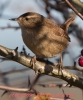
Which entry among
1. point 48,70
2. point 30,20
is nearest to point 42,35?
point 30,20

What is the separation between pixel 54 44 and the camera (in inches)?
99.4

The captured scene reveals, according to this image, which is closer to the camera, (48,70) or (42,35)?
(48,70)

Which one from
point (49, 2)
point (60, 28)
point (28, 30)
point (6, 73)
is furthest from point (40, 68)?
point (49, 2)

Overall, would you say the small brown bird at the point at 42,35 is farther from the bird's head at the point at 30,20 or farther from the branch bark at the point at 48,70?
the branch bark at the point at 48,70

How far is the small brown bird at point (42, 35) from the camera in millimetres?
2436

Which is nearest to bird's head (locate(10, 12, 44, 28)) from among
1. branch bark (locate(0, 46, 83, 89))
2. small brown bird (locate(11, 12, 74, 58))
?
small brown bird (locate(11, 12, 74, 58))

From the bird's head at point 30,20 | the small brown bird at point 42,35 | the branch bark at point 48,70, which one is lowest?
the branch bark at point 48,70

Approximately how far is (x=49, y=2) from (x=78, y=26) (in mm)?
581

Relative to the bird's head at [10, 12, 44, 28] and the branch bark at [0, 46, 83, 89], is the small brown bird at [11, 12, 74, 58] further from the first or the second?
the branch bark at [0, 46, 83, 89]

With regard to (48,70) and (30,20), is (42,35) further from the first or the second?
(48,70)

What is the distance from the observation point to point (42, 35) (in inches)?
99.3

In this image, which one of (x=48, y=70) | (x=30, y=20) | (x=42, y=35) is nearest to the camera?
(x=48, y=70)

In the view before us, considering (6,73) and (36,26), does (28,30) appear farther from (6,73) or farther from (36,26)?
(6,73)

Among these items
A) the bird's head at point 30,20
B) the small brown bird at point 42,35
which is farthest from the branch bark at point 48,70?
the bird's head at point 30,20
